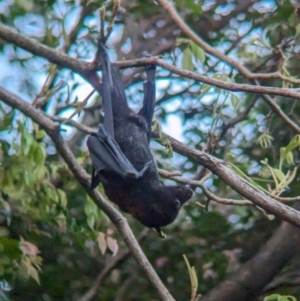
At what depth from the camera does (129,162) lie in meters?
3.27

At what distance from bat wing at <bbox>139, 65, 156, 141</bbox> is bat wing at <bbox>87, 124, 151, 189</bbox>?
0.28 metres

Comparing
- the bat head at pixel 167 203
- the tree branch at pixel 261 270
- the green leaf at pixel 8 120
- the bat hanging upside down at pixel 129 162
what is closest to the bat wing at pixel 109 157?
the bat hanging upside down at pixel 129 162

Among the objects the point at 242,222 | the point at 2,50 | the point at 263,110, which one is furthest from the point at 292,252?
the point at 2,50

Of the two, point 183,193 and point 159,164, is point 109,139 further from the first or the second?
point 159,164

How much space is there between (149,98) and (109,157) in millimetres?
543

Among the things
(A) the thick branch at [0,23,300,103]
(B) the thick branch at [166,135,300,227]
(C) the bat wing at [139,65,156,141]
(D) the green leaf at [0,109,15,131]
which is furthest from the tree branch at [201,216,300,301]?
(B) the thick branch at [166,135,300,227]

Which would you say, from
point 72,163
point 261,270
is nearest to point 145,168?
point 72,163

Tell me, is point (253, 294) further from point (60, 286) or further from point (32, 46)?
point (32, 46)

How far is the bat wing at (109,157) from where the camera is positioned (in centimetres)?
318

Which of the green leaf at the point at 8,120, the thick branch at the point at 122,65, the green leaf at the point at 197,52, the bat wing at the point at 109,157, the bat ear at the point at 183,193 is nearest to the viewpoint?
the thick branch at the point at 122,65

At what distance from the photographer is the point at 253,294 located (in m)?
4.94

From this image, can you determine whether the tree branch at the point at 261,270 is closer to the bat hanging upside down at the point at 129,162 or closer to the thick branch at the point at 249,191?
the bat hanging upside down at the point at 129,162

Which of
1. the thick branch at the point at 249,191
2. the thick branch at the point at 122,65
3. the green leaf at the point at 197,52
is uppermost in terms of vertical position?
the green leaf at the point at 197,52

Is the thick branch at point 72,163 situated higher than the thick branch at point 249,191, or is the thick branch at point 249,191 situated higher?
the thick branch at point 72,163
